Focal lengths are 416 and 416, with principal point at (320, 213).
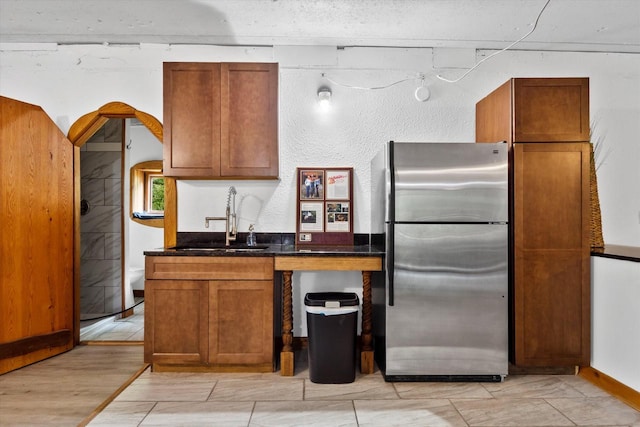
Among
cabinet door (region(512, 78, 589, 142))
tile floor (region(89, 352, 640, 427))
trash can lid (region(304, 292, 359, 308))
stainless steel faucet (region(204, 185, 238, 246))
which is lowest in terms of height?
tile floor (region(89, 352, 640, 427))

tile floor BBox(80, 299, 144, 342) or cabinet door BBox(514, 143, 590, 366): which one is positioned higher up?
cabinet door BBox(514, 143, 590, 366)

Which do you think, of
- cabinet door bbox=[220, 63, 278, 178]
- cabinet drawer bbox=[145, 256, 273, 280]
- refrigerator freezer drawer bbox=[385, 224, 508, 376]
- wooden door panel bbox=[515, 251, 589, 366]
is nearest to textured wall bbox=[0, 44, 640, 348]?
cabinet door bbox=[220, 63, 278, 178]

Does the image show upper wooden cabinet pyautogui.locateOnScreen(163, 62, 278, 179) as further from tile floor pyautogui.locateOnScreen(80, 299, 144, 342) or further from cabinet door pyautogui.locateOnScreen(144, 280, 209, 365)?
tile floor pyautogui.locateOnScreen(80, 299, 144, 342)

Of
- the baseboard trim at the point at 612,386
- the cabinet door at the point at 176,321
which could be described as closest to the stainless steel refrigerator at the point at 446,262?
the baseboard trim at the point at 612,386

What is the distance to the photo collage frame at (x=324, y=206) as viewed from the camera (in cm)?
349

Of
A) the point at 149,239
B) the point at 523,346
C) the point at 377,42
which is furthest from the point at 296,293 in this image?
the point at 149,239

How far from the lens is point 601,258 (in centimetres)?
276

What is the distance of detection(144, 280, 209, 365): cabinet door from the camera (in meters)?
2.88

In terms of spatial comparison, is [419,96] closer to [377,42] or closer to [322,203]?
[377,42]

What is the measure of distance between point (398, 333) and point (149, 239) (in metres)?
4.24

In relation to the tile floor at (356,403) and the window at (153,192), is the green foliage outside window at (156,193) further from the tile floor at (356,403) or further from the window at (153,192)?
the tile floor at (356,403)

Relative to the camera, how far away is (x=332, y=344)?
276 centimetres

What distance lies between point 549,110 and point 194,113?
2.56 metres

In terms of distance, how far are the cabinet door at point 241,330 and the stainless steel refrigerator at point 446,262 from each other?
825 mm
